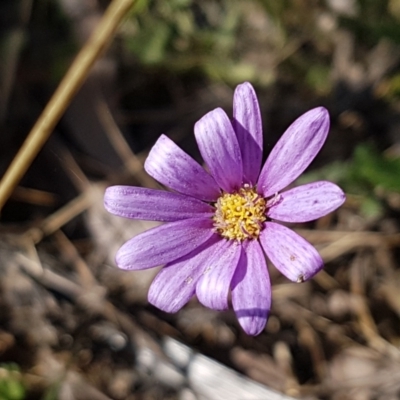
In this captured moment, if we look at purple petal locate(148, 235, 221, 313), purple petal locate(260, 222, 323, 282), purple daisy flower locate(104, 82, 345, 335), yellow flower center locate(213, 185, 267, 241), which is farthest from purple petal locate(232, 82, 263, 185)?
purple petal locate(148, 235, 221, 313)

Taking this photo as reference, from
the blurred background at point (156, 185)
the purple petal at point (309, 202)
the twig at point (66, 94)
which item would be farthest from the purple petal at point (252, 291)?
the twig at point (66, 94)

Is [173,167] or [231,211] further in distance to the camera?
[231,211]

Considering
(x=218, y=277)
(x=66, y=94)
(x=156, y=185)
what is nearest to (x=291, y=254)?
(x=218, y=277)

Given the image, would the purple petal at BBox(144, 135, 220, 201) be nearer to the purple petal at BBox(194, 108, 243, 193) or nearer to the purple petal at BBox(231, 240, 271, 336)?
the purple petal at BBox(194, 108, 243, 193)

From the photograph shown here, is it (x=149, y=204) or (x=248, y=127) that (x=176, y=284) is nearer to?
(x=149, y=204)

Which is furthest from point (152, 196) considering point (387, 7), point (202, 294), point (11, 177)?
Result: point (387, 7)
